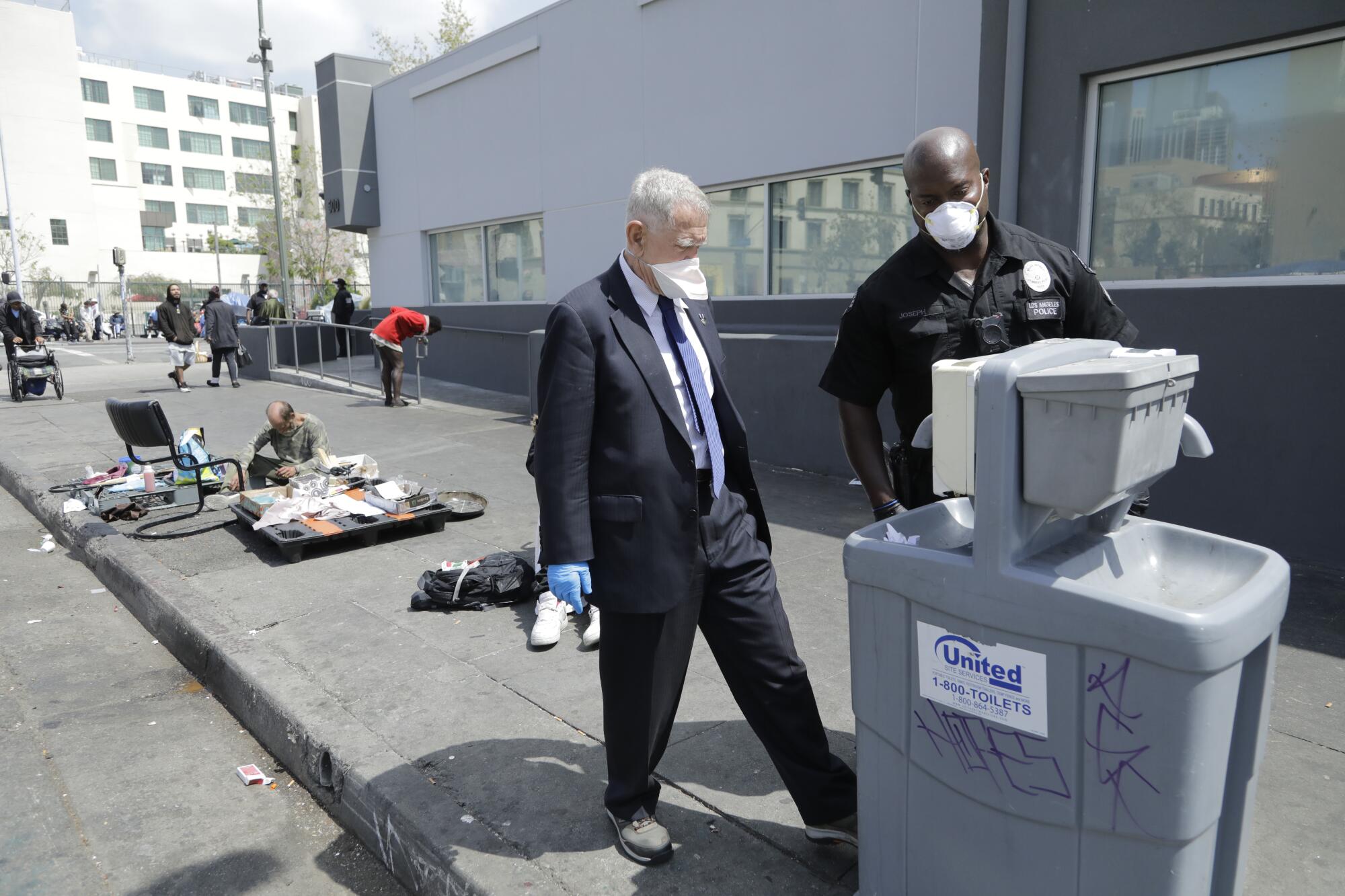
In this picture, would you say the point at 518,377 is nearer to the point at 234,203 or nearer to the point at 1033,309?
the point at 1033,309

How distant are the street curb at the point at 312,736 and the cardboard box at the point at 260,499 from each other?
74 cm

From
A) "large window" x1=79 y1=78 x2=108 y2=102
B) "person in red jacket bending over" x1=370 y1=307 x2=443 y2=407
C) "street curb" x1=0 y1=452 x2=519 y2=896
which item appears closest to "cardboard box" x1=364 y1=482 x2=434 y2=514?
"street curb" x1=0 y1=452 x2=519 y2=896

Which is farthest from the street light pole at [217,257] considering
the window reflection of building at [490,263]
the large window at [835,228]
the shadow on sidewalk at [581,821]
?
the shadow on sidewalk at [581,821]

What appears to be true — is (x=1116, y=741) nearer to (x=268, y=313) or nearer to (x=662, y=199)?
(x=662, y=199)

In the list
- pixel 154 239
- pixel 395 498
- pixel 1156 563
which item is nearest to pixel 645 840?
pixel 1156 563

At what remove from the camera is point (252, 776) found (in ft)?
11.8

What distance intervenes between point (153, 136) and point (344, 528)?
249ft

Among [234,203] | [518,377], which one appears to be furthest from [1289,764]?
[234,203]

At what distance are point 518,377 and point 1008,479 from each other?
12.2 m

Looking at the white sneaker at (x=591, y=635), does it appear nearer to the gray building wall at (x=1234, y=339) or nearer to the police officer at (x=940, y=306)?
the police officer at (x=940, y=306)

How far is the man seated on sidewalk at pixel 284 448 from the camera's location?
7555 millimetres

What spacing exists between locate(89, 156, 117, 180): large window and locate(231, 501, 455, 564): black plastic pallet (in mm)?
71682

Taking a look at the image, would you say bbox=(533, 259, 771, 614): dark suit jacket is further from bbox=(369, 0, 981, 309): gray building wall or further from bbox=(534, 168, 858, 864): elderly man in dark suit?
bbox=(369, 0, 981, 309): gray building wall

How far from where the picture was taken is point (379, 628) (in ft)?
15.2
